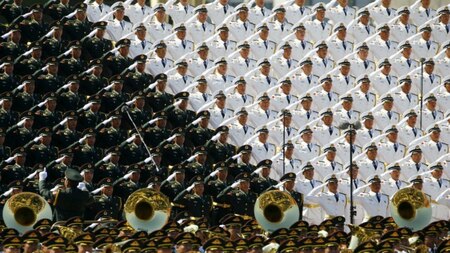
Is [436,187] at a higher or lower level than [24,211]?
higher

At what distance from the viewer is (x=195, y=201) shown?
34.5m

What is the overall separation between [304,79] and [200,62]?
5.79 feet

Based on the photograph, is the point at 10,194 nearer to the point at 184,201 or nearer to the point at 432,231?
the point at 184,201

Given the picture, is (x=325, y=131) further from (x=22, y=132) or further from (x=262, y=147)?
(x=22, y=132)

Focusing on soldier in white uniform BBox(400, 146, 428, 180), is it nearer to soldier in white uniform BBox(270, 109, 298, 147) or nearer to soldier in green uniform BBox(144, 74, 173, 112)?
soldier in white uniform BBox(270, 109, 298, 147)

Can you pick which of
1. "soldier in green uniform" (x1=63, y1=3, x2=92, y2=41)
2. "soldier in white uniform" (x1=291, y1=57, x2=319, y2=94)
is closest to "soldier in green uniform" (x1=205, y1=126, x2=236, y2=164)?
"soldier in white uniform" (x1=291, y1=57, x2=319, y2=94)

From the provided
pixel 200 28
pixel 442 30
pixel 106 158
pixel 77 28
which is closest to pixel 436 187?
pixel 442 30

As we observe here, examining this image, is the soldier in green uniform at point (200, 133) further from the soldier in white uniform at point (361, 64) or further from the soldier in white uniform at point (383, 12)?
the soldier in white uniform at point (383, 12)

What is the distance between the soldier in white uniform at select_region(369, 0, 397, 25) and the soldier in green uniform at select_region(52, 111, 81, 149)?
6146 mm

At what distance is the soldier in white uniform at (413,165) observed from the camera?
119ft

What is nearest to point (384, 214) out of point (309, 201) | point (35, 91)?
point (309, 201)

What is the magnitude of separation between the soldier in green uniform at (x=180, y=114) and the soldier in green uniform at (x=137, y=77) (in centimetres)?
73

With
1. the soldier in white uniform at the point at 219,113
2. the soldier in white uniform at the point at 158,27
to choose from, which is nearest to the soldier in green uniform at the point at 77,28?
the soldier in white uniform at the point at 158,27

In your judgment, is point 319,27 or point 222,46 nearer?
point 222,46
